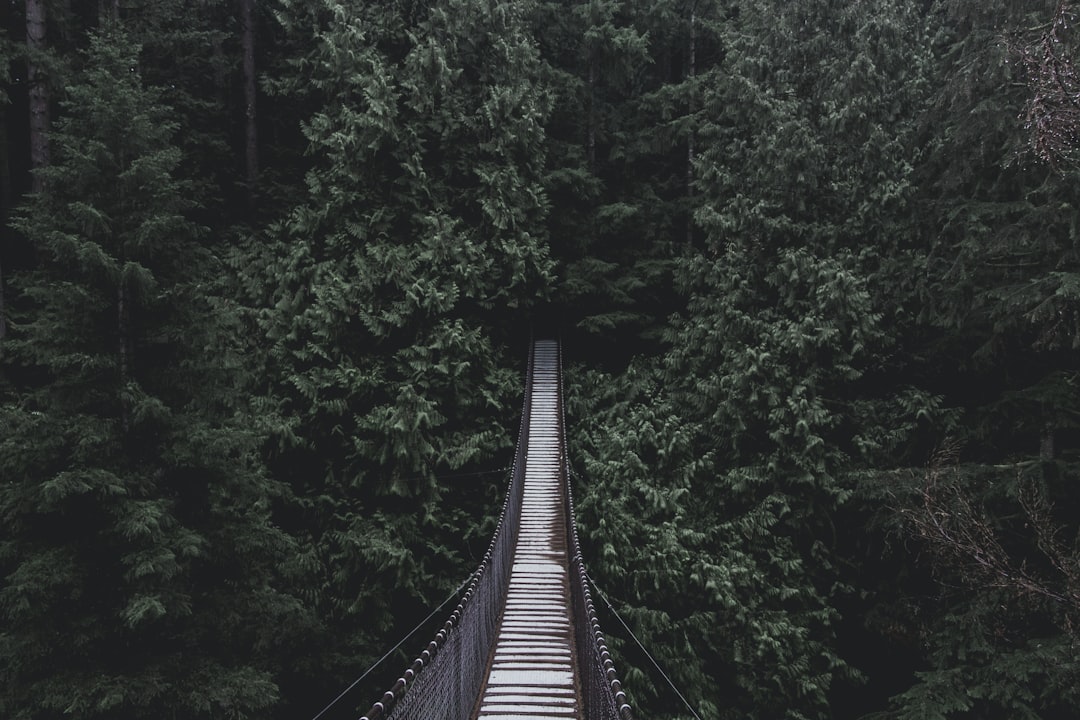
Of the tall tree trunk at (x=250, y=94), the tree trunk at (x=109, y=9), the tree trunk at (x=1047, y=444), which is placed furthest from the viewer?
the tall tree trunk at (x=250, y=94)

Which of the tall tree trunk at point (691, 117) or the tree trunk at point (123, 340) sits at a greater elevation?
the tall tree trunk at point (691, 117)

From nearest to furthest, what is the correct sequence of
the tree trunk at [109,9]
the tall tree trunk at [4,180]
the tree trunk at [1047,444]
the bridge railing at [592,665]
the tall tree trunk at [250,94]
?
the bridge railing at [592,665] → the tree trunk at [1047,444] → the tree trunk at [109,9] → the tall tree trunk at [4,180] → the tall tree trunk at [250,94]

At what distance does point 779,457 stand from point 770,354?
2.04m

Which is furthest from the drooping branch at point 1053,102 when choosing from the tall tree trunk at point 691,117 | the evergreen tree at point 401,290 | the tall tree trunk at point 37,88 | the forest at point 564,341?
the tall tree trunk at point 691,117

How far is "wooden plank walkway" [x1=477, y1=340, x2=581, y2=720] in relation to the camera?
666 cm

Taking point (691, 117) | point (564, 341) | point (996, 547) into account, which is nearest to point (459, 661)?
point (996, 547)

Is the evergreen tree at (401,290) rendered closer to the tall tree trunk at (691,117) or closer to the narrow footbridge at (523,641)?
the narrow footbridge at (523,641)

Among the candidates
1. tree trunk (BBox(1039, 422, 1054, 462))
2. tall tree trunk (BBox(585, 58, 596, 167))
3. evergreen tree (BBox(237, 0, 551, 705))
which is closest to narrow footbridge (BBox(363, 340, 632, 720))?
evergreen tree (BBox(237, 0, 551, 705))

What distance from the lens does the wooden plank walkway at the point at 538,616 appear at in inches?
262

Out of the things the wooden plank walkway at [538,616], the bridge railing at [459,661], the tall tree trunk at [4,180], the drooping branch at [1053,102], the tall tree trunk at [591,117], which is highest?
the tall tree trunk at [591,117]

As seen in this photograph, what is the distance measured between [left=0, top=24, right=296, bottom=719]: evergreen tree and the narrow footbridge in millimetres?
2676

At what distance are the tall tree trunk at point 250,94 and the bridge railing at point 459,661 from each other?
12970 mm

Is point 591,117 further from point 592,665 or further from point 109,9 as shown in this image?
point 592,665

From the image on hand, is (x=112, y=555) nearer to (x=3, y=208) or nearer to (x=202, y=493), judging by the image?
(x=202, y=493)
